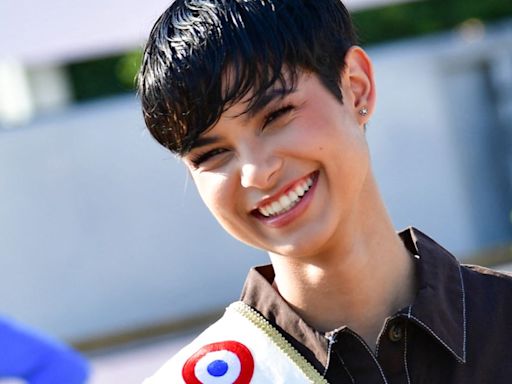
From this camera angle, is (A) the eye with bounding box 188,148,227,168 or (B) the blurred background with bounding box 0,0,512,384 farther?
(B) the blurred background with bounding box 0,0,512,384

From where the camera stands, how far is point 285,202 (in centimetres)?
211

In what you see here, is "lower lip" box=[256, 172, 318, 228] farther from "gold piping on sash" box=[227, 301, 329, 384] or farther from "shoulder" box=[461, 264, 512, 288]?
"shoulder" box=[461, 264, 512, 288]

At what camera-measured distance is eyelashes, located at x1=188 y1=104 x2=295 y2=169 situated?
2092mm

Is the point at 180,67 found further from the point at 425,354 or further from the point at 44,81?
the point at 44,81

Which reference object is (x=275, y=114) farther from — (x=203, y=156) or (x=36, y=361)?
(x=36, y=361)

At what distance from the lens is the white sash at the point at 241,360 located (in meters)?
2.16

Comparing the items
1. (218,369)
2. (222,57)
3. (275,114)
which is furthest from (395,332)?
(222,57)

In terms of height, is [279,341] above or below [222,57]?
below

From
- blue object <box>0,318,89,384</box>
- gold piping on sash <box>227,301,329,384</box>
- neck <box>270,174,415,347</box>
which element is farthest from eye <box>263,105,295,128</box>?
blue object <box>0,318,89,384</box>

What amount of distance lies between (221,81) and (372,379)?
1.74 ft

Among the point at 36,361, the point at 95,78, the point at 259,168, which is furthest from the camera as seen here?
the point at 95,78

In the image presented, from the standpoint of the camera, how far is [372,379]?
2.13 meters

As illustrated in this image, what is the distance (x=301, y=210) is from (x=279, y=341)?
24cm

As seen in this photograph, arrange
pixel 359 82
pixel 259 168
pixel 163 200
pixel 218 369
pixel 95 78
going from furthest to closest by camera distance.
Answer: pixel 95 78 < pixel 163 200 < pixel 359 82 < pixel 218 369 < pixel 259 168
